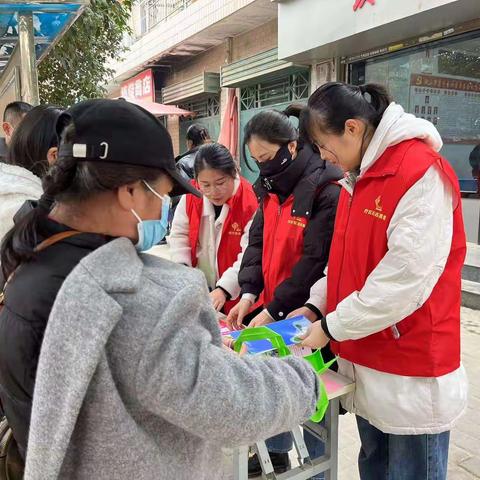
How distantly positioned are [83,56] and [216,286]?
4.88 m

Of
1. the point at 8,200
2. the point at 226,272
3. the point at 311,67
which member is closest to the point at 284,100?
the point at 311,67

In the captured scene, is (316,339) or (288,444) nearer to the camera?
(316,339)

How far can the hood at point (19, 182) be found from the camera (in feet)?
5.84

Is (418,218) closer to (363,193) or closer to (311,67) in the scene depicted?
(363,193)

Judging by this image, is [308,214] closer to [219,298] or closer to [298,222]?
[298,222]

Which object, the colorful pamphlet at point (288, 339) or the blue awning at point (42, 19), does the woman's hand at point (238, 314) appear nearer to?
the colorful pamphlet at point (288, 339)

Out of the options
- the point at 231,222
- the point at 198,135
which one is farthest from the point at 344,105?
the point at 198,135

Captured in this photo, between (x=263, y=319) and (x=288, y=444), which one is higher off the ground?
(x=263, y=319)

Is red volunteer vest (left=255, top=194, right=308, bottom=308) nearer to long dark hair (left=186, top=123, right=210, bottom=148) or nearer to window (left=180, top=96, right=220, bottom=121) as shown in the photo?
long dark hair (left=186, top=123, right=210, bottom=148)

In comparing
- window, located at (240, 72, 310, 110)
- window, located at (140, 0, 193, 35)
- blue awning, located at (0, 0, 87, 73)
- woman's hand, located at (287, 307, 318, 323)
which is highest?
window, located at (140, 0, 193, 35)

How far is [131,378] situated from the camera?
30.2 inches

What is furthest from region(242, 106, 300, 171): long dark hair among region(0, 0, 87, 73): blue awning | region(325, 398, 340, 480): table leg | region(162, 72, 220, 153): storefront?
region(162, 72, 220, 153): storefront

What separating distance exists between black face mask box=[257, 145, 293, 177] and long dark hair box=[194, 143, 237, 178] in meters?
0.35

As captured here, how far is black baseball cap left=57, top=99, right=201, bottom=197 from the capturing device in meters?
0.82
